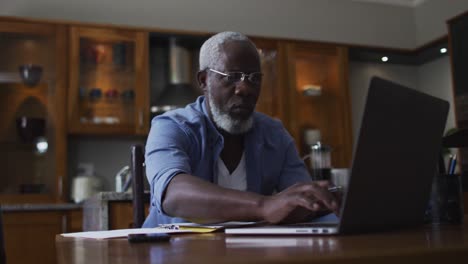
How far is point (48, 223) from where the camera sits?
3.44 meters

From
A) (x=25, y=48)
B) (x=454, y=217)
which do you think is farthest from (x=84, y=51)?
(x=454, y=217)

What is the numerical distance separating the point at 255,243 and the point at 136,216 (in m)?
0.97

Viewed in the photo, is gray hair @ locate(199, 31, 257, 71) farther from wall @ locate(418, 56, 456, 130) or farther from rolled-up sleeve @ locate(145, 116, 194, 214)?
wall @ locate(418, 56, 456, 130)

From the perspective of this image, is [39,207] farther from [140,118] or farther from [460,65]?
[460,65]

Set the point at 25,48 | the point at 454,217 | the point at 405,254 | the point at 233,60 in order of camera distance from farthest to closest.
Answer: the point at 25,48 → the point at 233,60 → the point at 454,217 → the point at 405,254

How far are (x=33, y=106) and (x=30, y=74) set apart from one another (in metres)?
0.22

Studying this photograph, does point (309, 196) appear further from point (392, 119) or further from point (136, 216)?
point (136, 216)

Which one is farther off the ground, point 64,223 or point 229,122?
point 229,122

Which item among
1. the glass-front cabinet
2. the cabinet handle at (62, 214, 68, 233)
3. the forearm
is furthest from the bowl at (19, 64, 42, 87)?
the forearm

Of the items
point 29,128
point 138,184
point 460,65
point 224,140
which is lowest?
point 138,184

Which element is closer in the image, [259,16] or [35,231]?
[35,231]

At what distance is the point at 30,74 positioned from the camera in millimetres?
3781

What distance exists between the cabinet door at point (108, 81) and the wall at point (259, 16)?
0.87 feet

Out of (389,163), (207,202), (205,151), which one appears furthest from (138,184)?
(389,163)
